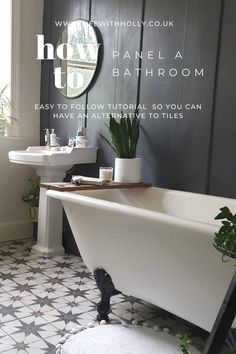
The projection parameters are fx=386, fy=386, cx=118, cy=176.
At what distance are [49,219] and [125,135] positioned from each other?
1.10 meters

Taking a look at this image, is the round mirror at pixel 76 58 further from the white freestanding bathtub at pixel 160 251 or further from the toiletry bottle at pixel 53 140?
the white freestanding bathtub at pixel 160 251

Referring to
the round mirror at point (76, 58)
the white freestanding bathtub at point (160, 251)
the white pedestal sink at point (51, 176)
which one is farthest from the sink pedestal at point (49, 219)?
the white freestanding bathtub at point (160, 251)

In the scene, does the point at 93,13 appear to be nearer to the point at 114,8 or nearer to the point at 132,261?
the point at 114,8

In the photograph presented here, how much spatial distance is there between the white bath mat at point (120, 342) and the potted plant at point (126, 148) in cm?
114

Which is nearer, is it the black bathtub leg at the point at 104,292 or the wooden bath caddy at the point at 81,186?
the black bathtub leg at the point at 104,292

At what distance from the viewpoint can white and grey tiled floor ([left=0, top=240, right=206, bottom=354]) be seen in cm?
204

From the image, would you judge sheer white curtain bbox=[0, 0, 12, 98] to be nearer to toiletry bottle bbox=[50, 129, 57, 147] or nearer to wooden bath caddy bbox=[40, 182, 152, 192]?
toiletry bottle bbox=[50, 129, 57, 147]

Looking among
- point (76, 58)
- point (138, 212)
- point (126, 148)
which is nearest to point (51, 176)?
point (126, 148)

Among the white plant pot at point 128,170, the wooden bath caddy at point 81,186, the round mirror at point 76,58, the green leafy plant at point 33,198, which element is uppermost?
the round mirror at point 76,58

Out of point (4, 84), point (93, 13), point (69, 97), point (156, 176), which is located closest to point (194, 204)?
point (156, 176)

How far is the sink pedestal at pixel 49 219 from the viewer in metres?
3.41

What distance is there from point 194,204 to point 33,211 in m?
1.88

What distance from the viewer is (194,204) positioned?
2.52 m

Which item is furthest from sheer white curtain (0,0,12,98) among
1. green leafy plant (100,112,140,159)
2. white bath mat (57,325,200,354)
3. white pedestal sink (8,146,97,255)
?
white bath mat (57,325,200,354)
